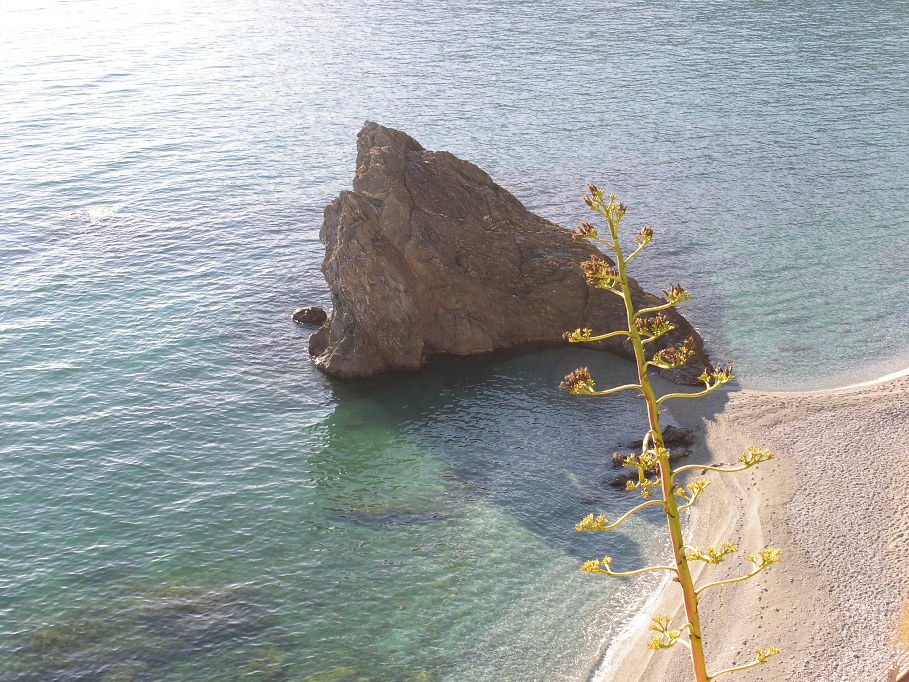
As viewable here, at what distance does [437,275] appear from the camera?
51.2 meters

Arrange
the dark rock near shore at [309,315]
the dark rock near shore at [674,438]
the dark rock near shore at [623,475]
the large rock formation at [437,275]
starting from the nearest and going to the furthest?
Result: 1. the dark rock near shore at [623,475]
2. the dark rock near shore at [674,438]
3. the large rock formation at [437,275]
4. the dark rock near shore at [309,315]

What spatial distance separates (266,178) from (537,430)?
4226 cm

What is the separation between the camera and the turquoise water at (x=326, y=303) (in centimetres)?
3500

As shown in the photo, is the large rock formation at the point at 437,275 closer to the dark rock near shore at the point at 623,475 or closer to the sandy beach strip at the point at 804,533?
the sandy beach strip at the point at 804,533

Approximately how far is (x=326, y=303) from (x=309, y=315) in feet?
8.40

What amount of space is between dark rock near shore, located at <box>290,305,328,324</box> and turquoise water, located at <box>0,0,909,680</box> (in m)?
0.88

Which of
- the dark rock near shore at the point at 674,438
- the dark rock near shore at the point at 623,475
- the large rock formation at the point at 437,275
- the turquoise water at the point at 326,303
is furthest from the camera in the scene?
the large rock formation at the point at 437,275

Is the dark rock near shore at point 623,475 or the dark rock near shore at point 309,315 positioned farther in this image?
the dark rock near shore at point 309,315

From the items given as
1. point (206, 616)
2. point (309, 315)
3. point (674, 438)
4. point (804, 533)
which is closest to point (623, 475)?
point (674, 438)

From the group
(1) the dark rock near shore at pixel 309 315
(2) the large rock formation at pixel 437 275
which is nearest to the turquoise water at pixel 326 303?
(1) the dark rock near shore at pixel 309 315

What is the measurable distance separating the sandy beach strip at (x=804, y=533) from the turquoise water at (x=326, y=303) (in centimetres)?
273

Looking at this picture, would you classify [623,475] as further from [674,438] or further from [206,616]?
[206,616]

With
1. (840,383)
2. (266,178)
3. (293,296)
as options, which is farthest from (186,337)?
(840,383)

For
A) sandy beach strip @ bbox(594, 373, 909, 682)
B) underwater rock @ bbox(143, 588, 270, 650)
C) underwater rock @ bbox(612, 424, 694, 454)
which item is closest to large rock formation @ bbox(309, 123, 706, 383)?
underwater rock @ bbox(612, 424, 694, 454)
